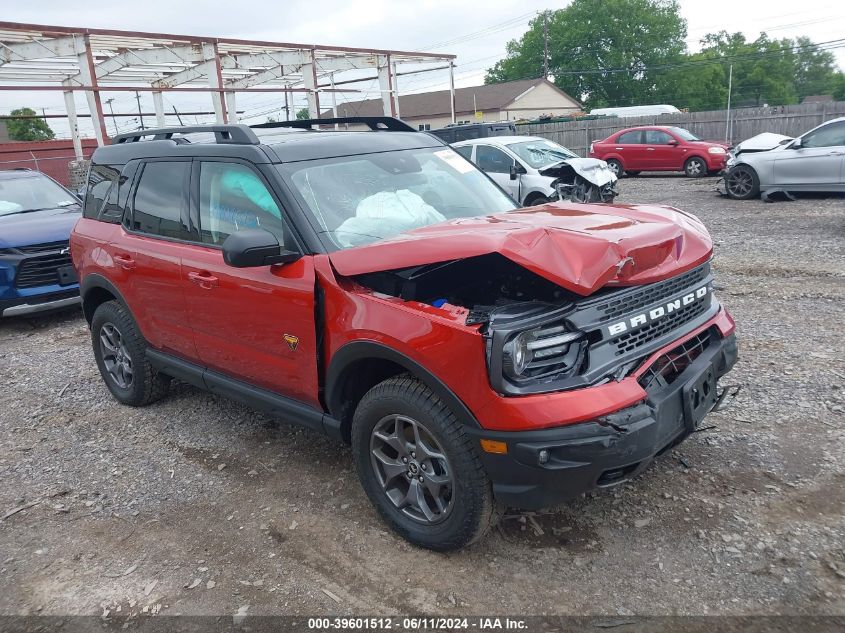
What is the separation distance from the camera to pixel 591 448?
2674 mm

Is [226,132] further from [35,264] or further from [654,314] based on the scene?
[35,264]

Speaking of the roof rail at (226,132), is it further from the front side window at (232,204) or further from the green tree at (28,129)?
the green tree at (28,129)

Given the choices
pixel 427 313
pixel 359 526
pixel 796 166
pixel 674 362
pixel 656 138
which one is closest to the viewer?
pixel 427 313

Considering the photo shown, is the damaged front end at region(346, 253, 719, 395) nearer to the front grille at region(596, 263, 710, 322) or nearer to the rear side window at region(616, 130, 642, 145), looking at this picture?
the front grille at region(596, 263, 710, 322)

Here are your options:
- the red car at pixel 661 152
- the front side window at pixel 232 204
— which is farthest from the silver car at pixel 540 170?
the red car at pixel 661 152

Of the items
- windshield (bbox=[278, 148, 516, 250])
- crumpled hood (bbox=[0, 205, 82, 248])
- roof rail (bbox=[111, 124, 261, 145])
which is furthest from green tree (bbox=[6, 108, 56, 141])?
windshield (bbox=[278, 148, 516, 250])

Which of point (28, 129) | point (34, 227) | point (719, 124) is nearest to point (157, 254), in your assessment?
point (34, 227)

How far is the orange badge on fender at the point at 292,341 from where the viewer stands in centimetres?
357

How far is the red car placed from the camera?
19.8 m

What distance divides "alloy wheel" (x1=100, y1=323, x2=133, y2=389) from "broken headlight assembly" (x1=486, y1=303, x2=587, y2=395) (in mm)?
3498

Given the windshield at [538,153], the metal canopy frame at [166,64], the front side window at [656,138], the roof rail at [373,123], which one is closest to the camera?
the roof rail at [373,123]

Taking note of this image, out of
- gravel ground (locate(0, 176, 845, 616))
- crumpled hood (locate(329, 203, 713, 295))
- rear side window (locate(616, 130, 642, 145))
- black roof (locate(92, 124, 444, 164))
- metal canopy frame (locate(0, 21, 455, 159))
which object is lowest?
gravel ground (locate(0, 176, 845, 616))

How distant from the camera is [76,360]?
265 inches

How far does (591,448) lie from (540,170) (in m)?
11.0
